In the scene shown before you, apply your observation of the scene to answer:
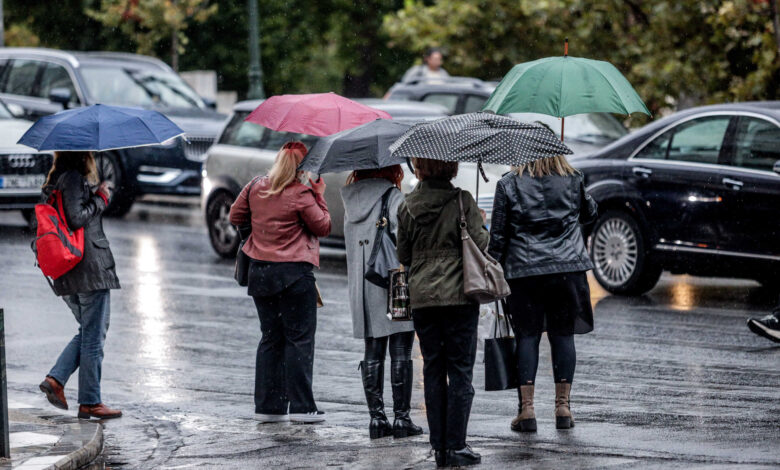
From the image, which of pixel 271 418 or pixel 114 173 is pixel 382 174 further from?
pixel 114 173

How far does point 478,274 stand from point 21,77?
15423mm

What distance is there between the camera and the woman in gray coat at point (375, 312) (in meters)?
7.77

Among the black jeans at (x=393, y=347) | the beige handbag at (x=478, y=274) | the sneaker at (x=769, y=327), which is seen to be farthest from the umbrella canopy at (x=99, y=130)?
the sneaker at (x=769, y=327)

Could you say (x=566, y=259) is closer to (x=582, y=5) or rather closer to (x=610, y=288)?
(x=610, y=288)

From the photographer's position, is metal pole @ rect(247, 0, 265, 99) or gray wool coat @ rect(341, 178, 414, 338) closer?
gray wool coat @ rect(341, 178, 414, 338)

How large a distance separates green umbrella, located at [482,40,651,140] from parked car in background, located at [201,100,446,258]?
6775 mm

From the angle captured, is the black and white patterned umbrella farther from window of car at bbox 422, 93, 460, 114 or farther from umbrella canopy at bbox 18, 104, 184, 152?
window of car at bbox 422, 93, 460, 114

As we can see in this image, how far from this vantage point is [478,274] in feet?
22.3

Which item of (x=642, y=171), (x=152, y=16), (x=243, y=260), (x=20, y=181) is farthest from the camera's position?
(x=152, y=16)

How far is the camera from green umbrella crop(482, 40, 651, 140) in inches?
324

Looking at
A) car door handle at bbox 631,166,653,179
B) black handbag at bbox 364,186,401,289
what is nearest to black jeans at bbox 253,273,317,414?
black handbag at bbox 364,186,401,289

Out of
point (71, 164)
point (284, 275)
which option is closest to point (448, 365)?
point (284, 275)

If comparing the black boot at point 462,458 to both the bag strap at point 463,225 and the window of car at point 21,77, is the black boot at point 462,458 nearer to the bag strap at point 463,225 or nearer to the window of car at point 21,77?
the bag strap at point 463,225

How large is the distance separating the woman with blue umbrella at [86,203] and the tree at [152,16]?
22.6 m
